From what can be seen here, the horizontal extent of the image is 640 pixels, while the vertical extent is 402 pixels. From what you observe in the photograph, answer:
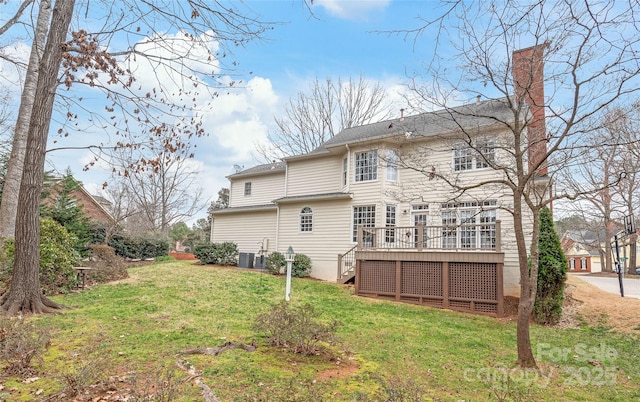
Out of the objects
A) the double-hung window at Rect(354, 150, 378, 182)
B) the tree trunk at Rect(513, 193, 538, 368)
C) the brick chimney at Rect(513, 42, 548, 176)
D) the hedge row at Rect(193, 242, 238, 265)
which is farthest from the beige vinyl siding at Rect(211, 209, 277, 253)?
the brick chimney at Rect(513, 42, 548, 176)

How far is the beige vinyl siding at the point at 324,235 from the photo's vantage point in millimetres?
15430

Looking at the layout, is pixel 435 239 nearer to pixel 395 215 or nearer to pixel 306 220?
pixel 395 215

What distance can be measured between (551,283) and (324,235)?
8877 millimetres

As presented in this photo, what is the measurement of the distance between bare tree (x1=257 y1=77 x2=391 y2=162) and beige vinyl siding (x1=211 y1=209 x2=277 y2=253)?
25.9ft

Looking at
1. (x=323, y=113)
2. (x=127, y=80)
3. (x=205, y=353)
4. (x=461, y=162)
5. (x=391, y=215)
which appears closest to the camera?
(x=205, y=353)

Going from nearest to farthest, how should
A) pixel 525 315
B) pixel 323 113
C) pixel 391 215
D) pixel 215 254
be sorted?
1. pixel 525 315
2. pixel 391 215
3. pixel 215 254
4. pixel 323 113

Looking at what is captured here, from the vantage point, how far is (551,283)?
359 inches

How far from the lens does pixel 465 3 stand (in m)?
2.97

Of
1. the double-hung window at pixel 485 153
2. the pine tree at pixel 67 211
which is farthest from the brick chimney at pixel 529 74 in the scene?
the pine tree at pixel 67 211

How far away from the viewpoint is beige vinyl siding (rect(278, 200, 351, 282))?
50.6 feet

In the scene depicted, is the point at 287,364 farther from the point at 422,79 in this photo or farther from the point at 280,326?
the point at 422,79

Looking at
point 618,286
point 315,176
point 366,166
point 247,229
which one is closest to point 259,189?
point 247,229

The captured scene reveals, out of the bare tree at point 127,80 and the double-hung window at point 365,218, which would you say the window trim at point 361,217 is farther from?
the bare tree at point 127,80

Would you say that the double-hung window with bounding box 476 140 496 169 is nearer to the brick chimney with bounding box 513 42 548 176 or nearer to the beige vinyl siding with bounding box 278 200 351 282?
the brick chimney with bounding box 513 42 548 176
